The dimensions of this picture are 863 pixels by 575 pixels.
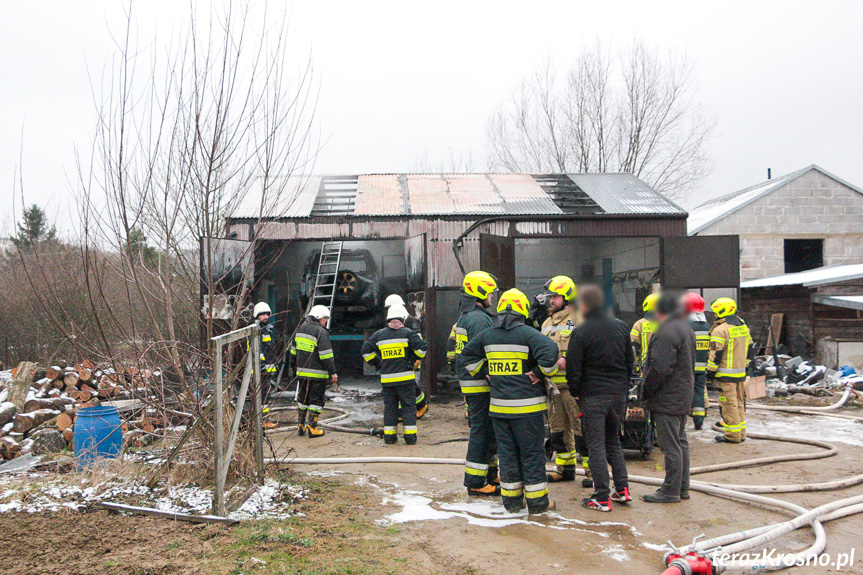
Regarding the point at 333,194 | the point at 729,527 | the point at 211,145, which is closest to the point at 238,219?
the point at 333,194

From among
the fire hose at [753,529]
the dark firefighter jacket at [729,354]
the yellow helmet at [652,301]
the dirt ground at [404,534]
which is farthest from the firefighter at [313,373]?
the dark firefighter jacket at [729,354]

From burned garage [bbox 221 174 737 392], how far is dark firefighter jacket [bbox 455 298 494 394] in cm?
347

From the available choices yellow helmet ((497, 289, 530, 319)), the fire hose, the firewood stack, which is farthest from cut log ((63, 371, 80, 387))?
yellow helmet ((497, 289, 530, 319))

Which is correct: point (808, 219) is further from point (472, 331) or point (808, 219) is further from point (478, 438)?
point (478, 438)

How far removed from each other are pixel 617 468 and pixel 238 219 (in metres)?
9.09

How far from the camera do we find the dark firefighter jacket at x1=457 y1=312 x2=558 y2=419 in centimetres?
467

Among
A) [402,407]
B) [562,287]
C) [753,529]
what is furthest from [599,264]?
[753,529]

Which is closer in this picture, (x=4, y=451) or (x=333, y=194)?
(x=4, y=451)

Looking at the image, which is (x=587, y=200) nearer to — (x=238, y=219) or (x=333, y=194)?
(x=333, y=194)

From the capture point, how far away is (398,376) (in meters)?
7.57

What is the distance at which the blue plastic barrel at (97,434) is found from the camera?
19.2 feet

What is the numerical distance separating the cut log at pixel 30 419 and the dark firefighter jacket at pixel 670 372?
26.8ft

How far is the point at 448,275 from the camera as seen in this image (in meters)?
11.8

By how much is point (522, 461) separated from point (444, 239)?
7590mm
